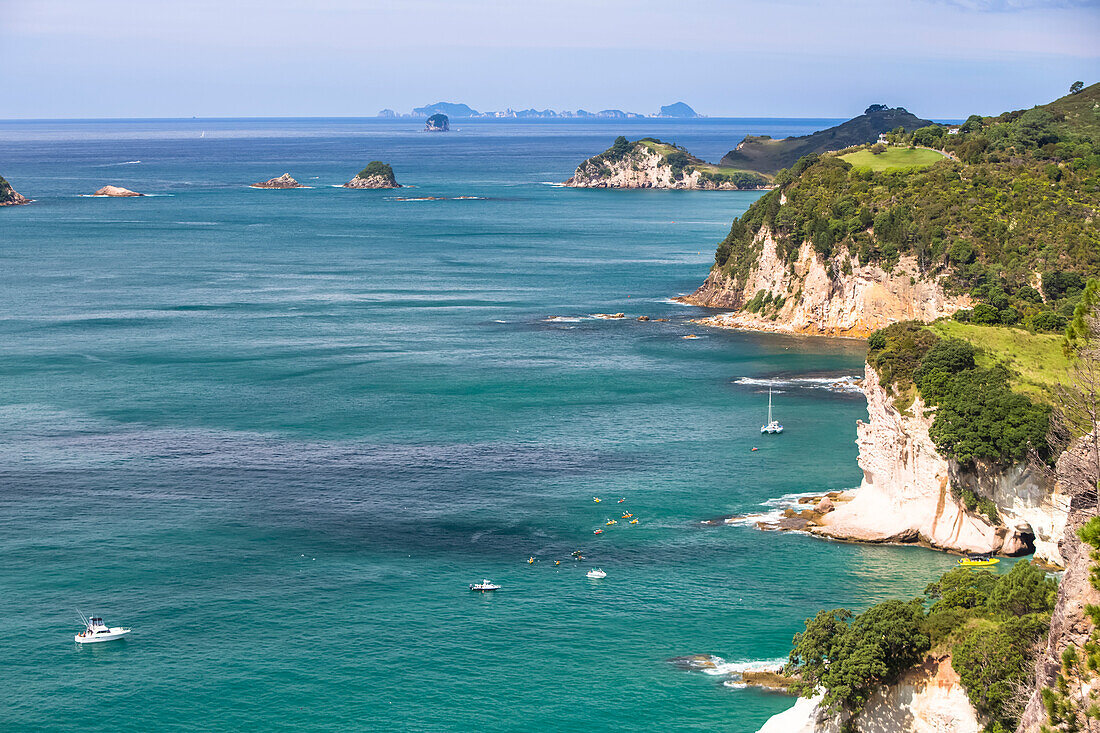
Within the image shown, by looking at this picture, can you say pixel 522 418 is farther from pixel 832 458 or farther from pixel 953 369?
pixel 953 369

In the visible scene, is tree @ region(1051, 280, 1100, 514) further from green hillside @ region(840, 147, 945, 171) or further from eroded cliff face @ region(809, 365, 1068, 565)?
green hillside @ region(840, 147, 945, 171)

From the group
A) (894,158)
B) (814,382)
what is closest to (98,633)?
(814,382)

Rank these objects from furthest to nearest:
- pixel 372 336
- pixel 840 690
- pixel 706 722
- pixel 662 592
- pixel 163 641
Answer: pixel 372 336 < pixel 662 592 < pixel 163 641 < pixel 706 722 < pixel 840 690

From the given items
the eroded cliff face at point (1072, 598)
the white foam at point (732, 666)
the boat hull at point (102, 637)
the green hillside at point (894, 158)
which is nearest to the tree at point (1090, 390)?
the eroded cliff face at point (1072, 598)

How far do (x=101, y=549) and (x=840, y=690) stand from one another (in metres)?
54.3

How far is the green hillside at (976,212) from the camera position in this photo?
13800 centimetres

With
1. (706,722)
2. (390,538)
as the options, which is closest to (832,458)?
(390,538)

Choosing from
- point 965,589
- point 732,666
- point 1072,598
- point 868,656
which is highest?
point 1072,598

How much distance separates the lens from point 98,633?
6881 centimetres

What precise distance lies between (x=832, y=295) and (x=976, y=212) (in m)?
20.6

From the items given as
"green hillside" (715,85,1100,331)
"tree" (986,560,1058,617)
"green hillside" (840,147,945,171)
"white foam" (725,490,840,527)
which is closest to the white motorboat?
Answer: "white foam" (725,490,840,527)

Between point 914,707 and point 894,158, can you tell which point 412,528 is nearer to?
point 914,707

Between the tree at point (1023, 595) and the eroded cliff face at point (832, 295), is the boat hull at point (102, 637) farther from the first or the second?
the eroded cliff face at point (832, 295)

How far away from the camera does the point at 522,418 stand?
383ft
